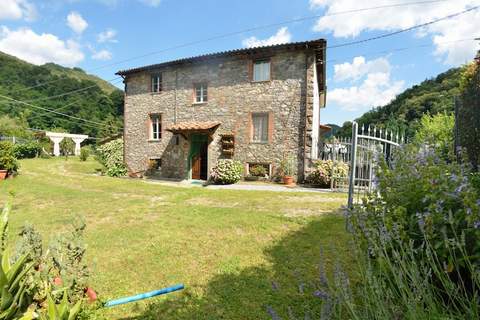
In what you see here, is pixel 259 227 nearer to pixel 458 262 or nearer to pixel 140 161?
pixel 458 262

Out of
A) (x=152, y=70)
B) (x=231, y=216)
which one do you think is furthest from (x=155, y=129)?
(x=231, y=216)

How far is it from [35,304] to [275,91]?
41.9ft

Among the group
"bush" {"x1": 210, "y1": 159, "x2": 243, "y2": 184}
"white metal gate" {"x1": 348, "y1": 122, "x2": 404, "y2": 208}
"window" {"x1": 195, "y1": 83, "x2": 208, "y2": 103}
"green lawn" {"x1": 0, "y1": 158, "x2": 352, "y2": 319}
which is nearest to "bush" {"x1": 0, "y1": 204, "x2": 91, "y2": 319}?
"green lawn" {"x1": 0, "y1": 158, "x2": 352, "y2": 319}

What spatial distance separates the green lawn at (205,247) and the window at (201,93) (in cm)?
829

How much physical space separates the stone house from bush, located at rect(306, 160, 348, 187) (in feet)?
2.57

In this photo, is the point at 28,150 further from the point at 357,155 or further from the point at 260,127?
the point at 357,155

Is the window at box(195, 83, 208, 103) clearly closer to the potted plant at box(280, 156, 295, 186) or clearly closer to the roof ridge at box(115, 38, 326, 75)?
the roof ridge at box(115, 38, 326, 75)

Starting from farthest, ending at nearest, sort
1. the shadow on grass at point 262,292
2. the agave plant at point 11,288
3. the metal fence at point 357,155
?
the metal fence at point 357,155
the shadow on grass at point 262,292
the agave plant at point 11,288

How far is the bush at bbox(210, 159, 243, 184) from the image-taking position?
13289 millimetres

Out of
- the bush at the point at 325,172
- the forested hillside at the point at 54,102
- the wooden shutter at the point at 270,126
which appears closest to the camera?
the bush at the point at 325,172

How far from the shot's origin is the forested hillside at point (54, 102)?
50.5 meters

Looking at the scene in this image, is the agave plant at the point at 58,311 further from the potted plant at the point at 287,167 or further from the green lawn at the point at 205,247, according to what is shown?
the potted plant at the point at 287,167

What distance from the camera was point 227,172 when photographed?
13.3 meters

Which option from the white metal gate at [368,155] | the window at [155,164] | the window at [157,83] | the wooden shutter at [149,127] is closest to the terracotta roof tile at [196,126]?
the wooden shutter at [149,127]
